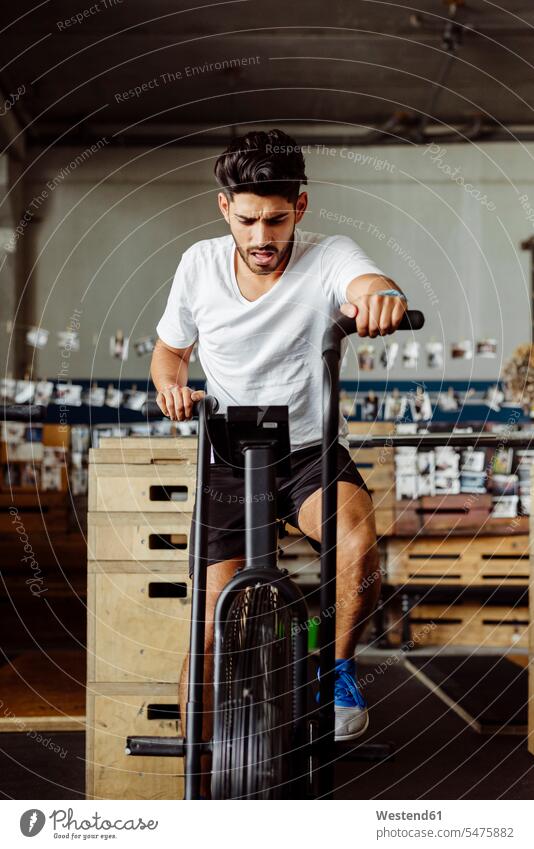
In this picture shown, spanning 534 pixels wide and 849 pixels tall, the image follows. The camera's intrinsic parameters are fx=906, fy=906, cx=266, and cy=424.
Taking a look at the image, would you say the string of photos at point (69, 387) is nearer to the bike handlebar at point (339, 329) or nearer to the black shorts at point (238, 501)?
the black shorts at point (238, 501)

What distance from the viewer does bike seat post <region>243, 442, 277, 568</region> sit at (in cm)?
168

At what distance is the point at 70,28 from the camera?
611 centimetres

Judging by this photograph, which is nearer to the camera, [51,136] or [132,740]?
[132,740]

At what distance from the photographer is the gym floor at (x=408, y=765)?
2.41m

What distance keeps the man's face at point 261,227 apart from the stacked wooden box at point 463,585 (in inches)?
114

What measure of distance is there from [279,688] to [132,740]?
0.34 m

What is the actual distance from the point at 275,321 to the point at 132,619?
34.3 inches

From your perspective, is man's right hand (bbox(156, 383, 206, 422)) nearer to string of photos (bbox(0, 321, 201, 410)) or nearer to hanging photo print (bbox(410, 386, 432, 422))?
hanging photo print (bbox(410, 386, 432, 422))

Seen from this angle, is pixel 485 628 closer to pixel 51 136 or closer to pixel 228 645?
pixel 228 645

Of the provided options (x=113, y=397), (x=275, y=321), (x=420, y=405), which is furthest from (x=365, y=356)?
(x=275, y=321)

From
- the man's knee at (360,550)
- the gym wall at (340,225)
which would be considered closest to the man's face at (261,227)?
the man's knee at (360,550)

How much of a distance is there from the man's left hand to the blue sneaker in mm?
745

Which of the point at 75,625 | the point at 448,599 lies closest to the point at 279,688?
the point at 448,599
